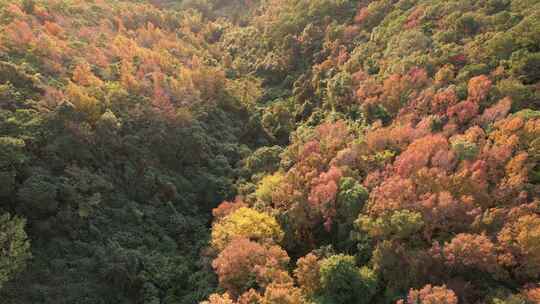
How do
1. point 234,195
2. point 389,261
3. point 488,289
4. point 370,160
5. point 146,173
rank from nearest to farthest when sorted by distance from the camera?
1. point 488,289
2. point 389,261
3. point 370,160
4. point 146,173
5. point 234,195

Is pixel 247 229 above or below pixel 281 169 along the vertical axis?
below

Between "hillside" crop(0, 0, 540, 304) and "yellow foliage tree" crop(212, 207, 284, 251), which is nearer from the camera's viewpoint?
"hillside" crop(0, 0, 540, 304)

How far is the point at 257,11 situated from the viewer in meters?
118

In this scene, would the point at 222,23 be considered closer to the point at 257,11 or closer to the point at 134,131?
the point at 257,11

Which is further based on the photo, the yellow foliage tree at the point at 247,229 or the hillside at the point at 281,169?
the yellow foliage tree at the point at 247,229

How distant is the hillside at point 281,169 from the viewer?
39.9 m

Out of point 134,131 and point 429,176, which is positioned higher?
point 134,131

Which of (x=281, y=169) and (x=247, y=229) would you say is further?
(x=281, y=169)

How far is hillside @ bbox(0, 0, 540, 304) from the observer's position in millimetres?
39938

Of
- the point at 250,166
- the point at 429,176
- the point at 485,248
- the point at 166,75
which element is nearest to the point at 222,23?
the point at 166,75

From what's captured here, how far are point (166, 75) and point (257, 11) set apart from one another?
5412 cm

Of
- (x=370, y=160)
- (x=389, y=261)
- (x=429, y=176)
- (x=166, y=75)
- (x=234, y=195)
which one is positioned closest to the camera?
(x=389, y=261)

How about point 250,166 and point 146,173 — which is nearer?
point 146,173

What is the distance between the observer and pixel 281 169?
58.8 meters
